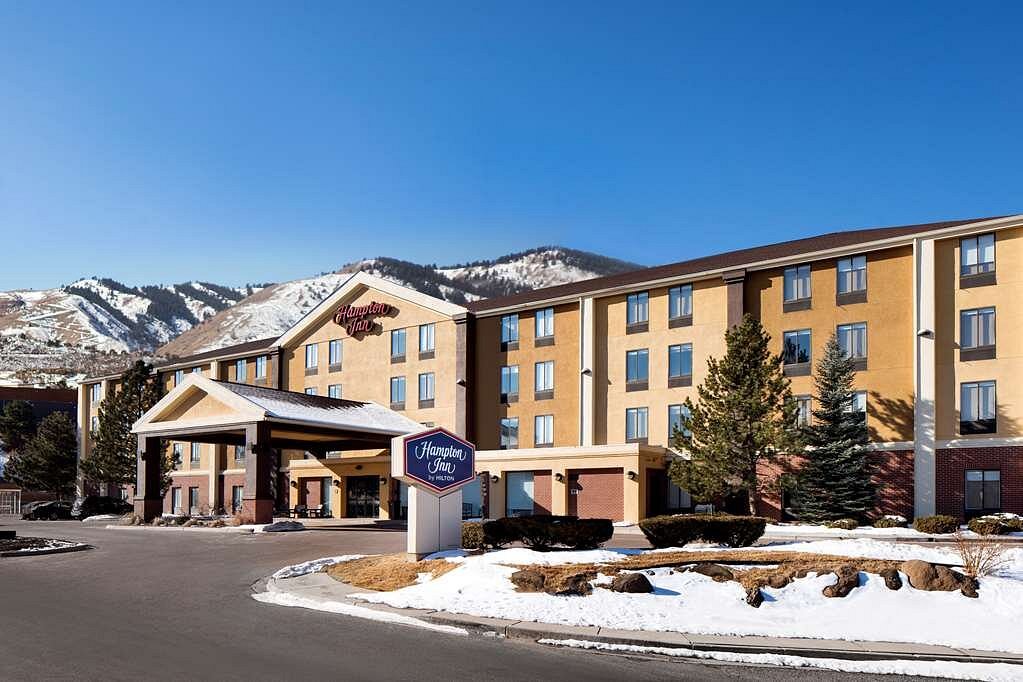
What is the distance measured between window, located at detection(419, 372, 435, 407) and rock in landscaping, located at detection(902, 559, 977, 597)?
42.9 m

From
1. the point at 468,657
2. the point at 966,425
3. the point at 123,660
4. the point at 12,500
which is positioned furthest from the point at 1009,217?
the point at 12,500

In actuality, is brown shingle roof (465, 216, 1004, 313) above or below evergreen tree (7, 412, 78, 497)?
above

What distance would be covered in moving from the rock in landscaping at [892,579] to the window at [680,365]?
30.9 m

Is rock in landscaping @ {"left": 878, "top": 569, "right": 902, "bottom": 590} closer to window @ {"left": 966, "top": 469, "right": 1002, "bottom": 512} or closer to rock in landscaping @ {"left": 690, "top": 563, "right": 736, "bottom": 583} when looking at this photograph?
rock in landscaping @ {"left": 690, "top": 563, "right": 736, "bottom": 583}

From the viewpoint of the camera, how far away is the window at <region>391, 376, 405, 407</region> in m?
59.8

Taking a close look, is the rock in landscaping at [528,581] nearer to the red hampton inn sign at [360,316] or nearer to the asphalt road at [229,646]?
the asphalt road at [229,646]

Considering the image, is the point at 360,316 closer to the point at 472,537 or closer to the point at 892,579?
the point at 472,537

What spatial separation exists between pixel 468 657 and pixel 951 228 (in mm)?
34746

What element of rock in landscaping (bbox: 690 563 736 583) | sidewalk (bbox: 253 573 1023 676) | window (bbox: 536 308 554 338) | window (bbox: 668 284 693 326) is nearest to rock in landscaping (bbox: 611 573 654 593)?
rock in landscaping (bbox: 690 563 736 583)

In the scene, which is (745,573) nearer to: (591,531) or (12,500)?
(591,531)

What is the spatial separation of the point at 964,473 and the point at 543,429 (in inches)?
860

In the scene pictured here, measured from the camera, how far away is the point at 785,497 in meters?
43.5

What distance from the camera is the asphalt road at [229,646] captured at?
12.2 metres

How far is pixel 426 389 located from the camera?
Answer: 5850 cm
